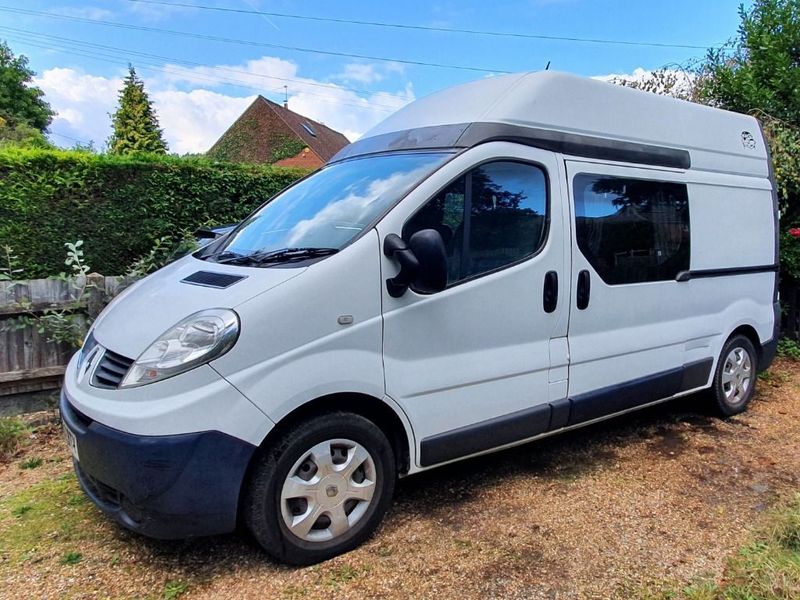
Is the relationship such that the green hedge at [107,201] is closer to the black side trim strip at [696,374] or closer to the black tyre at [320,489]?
the black tyre at [320,489]

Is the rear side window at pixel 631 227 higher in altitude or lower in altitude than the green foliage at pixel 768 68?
lower

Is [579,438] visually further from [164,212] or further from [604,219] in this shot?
[164,212]

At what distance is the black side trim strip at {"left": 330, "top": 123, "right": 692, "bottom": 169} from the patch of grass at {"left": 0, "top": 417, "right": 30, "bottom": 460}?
3107 millimetres

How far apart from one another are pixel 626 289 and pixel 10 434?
4.50 meters

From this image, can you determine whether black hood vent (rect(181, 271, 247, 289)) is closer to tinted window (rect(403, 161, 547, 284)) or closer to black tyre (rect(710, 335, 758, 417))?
tinted window (rect(403, 161, 547, 284))

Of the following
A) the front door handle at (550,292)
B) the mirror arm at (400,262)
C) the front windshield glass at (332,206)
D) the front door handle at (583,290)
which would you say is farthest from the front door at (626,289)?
the mirror arm at (400,262)

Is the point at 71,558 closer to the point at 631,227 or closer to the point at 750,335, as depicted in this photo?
the point at 631,227

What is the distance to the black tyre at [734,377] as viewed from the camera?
4.65m

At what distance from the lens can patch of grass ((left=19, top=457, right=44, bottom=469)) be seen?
390cm

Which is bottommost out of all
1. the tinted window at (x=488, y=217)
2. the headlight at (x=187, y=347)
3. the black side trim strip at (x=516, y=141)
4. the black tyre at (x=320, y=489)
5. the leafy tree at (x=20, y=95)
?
the black tyre at (x=320, y=489)

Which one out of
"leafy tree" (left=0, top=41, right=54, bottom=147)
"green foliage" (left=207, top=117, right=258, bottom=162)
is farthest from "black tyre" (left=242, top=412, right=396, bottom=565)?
"leafy tree" (left=0, top=41, right=54, bottom=147)

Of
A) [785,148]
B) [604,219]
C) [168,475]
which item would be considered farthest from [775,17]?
[168,475]

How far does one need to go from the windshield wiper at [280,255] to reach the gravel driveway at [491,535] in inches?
55.9

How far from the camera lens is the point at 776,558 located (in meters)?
2.51
